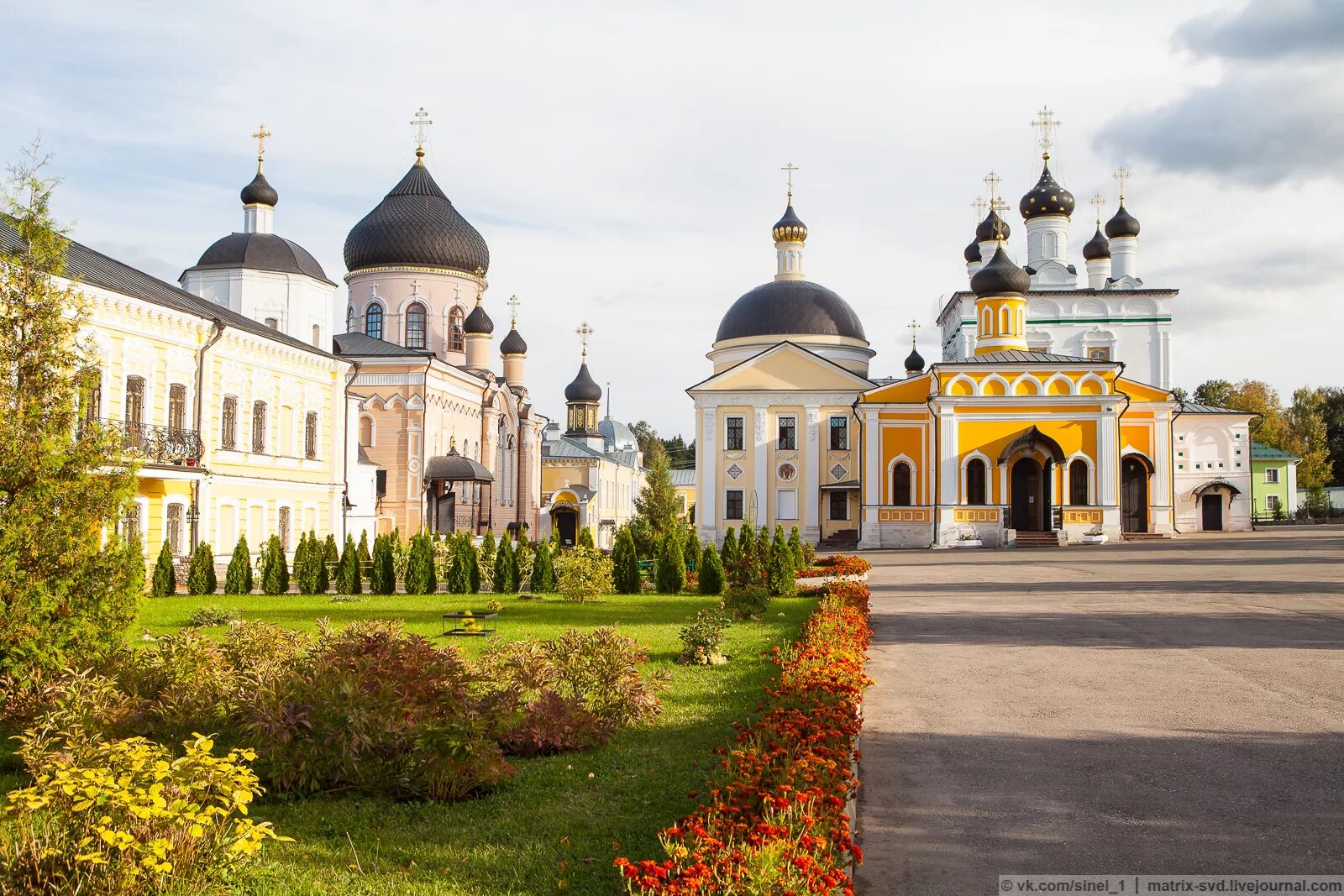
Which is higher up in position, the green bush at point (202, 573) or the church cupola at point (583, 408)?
the church cupola at point (583, 408)

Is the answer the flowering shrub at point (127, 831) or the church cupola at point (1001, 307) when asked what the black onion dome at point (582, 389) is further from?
the flowering shrub at point (127, 831)

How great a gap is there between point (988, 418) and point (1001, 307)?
6.07 metres

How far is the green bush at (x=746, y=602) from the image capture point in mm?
15758

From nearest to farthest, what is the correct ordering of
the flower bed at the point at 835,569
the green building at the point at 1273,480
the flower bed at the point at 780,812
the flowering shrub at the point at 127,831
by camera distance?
the flower bed at the point at 780,812, the flowering shrub at the point at 127,831, the flower bed at the point at 835,569, the green building at the point at 1273,480

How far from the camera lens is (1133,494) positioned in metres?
41.8

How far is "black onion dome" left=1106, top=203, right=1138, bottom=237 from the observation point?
5156 centimetres

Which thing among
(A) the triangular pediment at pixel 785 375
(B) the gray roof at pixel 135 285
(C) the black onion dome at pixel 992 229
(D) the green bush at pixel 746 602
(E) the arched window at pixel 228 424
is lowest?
(D) the green bush at pixel 746 602

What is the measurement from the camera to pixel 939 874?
527 centimetres

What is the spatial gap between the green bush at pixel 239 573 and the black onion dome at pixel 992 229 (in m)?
40.4

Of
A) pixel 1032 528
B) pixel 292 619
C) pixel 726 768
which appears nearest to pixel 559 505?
pixel 1032 528

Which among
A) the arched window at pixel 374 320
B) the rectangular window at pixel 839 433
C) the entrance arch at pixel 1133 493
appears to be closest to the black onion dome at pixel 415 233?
the arched window at pixel 374 320

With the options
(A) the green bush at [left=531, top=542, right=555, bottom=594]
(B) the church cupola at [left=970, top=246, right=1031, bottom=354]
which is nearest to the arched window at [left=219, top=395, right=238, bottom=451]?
(A) the green bush at [left=531, top=542, right=555, bottom=594]

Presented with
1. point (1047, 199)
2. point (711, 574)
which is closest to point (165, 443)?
point (711, 574)

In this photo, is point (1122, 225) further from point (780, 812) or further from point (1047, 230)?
point (780, 812)
